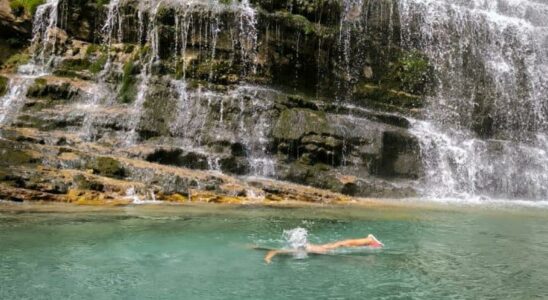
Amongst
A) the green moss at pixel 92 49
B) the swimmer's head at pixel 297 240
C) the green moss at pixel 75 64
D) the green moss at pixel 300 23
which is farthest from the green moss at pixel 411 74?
the swimmer's head at pixel 297 240

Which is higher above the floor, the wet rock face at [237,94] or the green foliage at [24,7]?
Result: the green foliage at [24,7]

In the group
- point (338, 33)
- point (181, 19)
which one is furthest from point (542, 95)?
point (181, 19)

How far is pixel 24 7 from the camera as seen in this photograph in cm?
2681

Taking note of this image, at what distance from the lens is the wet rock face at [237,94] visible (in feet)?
Result: 74.3

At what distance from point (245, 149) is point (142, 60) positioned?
6.92 metres

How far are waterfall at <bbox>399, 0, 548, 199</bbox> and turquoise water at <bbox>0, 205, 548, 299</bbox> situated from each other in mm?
9515

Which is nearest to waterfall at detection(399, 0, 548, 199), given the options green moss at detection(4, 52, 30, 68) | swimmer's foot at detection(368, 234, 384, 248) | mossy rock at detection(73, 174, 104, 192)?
swimmer's foot at detection(368, 234, 384, 248)

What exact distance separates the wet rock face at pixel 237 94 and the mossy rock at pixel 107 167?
551mm

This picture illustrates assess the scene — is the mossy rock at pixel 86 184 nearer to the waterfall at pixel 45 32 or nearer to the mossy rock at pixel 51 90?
the mossy rock at pixel 51 90

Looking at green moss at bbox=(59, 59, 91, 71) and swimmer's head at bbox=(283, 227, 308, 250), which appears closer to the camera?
swimmer's head at bbox=(283, 227, 308, 250)

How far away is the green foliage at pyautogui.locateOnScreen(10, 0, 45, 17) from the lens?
87.5ft

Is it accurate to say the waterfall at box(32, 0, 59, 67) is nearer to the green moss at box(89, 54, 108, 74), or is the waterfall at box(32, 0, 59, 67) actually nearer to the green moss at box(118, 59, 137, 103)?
the green moss at box(89, 54, 108, 74)

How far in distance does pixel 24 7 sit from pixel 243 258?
2221 centimetres

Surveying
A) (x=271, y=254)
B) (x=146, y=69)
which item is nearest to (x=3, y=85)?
(x=146, y=69)
